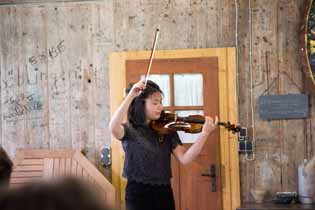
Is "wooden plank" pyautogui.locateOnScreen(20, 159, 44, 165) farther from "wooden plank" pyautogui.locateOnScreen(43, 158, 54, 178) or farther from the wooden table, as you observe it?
the wooden table

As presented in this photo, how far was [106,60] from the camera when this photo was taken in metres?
4.58

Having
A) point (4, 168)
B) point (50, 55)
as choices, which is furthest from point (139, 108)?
point (4, 168)

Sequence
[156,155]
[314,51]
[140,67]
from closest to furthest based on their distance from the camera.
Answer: [156,155] < [314,51] < [140,67]

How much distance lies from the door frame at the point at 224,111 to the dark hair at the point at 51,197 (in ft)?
13.2

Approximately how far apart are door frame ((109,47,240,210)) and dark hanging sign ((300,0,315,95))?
0.53 m

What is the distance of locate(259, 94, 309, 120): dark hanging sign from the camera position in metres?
4.36

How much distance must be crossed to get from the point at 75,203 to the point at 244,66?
13.6 feet

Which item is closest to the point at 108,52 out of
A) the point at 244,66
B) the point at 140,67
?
the point at 140,67

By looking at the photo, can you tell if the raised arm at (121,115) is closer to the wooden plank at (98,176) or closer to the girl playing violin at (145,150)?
the girl playing violin at (145,150)

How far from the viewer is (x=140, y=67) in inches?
178

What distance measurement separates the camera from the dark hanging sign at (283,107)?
4.36 meters

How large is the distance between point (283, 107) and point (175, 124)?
50.2 inches

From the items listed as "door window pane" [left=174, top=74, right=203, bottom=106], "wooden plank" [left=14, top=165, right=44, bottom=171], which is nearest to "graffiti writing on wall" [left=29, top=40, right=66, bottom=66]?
"wooden plank" [left=14, top=165, right=44, bottom=171]

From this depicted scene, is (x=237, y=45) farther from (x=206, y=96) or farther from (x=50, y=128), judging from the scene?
(x=50, y=128)
